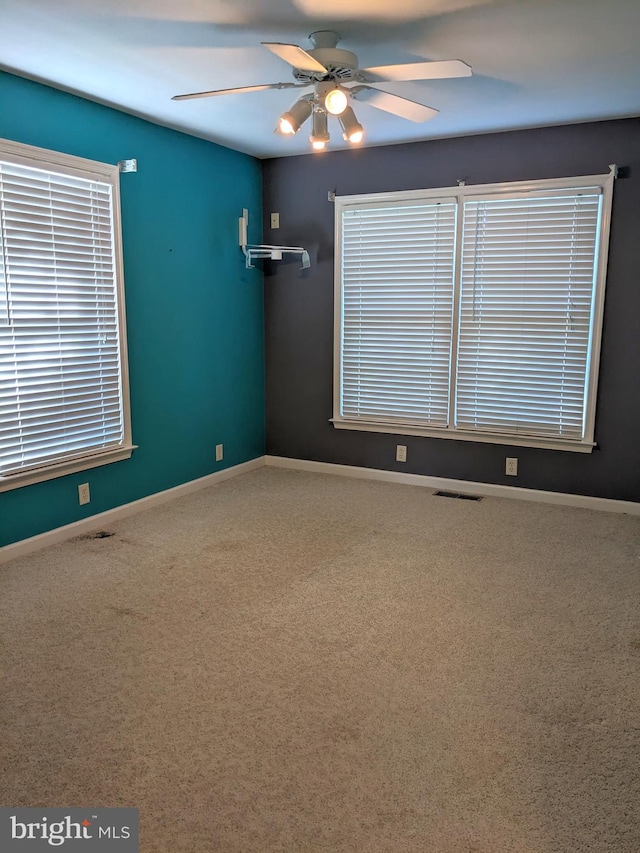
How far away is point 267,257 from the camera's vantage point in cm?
514

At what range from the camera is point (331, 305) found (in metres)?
5.14

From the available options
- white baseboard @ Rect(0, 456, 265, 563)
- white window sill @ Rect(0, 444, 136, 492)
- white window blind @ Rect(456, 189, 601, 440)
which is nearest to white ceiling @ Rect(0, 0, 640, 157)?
white window blind @ Rect(456, 189, 601, 440)

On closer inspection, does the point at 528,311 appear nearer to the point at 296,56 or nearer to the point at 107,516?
the point at 296,56

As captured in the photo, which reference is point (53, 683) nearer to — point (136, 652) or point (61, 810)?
point (136, 652)

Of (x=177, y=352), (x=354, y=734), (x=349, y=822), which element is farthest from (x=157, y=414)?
(x=349, y=822)

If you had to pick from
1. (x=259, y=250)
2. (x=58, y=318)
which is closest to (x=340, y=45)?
(x=58, y=318)

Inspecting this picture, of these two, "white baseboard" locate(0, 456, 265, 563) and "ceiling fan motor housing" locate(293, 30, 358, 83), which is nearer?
"ceiling fan motor housing" locate(293, 30, 358, 83)

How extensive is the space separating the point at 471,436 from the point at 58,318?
2906mm

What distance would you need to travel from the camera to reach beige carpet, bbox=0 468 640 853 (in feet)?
5.74

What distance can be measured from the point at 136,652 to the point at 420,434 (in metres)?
2.94

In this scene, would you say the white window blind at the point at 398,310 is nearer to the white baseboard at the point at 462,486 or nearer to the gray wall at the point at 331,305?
the gray wall at the point at 331,305

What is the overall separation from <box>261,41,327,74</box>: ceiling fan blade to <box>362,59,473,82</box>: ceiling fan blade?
245 mm

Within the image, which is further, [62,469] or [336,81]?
[62,469]

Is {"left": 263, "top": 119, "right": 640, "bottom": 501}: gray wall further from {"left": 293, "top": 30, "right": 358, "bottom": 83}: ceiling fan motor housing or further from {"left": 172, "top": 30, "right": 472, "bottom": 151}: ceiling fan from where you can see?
{"left": 293, "top": 30, "right": 358, "bottom": 83}: ceiling fan motor housing
